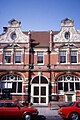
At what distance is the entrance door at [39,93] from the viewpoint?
24781 millimetres

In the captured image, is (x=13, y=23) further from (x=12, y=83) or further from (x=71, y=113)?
(x=71, y=113)

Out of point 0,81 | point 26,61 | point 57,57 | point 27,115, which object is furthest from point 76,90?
point 27,115

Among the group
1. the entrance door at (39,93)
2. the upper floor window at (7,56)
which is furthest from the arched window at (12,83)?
the upper floor window at (7,56)

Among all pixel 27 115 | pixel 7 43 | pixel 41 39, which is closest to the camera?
pixel 27 115

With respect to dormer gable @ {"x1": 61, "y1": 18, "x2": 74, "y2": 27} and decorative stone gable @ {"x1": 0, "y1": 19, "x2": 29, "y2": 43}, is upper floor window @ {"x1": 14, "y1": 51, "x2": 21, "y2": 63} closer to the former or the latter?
decorative stone gable @ {"x1": 0, "y1": 19, "x2": 29, "y2": 43}

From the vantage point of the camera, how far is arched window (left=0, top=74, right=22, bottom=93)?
25.0 m

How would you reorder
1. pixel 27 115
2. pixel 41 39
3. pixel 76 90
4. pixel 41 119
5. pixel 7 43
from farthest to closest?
pixel 41 39
pixel 7 43
pixel 76 90
pixel 41 119
pixel 27 115

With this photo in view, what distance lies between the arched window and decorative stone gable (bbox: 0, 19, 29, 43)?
5146 millimetres

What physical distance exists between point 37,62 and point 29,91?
418cm

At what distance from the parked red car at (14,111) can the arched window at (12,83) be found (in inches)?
451

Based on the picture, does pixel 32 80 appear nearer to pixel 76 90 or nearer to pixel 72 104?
pixel 76 90

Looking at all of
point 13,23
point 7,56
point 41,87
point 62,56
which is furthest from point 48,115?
point 13,23

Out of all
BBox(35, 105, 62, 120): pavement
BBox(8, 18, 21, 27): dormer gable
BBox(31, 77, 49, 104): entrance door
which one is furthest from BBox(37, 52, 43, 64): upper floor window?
BBox(35, 105, 62, 120): pavement

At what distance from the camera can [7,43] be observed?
26438 mm
